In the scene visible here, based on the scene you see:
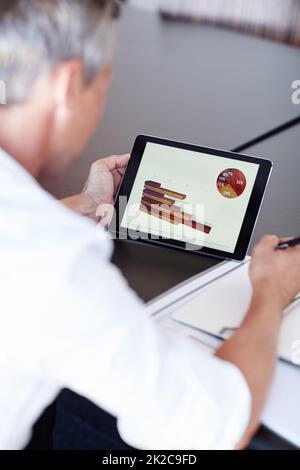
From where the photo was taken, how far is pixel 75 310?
544 mm

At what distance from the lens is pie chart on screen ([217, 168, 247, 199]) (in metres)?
1.00

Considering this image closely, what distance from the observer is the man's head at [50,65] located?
23.7 inches

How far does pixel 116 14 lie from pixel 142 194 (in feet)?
1.36

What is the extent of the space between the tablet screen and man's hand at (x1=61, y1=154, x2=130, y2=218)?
7 cm

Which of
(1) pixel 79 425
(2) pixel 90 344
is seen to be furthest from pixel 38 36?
(1) pixel 79 425

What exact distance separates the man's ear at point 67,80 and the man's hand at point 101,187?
457 mm

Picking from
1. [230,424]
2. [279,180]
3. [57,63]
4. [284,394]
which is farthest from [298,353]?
[279,180]

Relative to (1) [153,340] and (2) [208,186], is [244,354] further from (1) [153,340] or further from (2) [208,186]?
(2) [208,186]

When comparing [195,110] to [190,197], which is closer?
[190,197]

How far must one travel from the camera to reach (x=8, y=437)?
646 mm

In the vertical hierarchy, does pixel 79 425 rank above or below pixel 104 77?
below

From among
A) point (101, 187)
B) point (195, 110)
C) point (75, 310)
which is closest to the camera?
point (75, 310)

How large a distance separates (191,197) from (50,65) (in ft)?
1.51

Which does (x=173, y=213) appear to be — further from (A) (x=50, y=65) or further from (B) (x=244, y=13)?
(B) (x=244, y=13)
